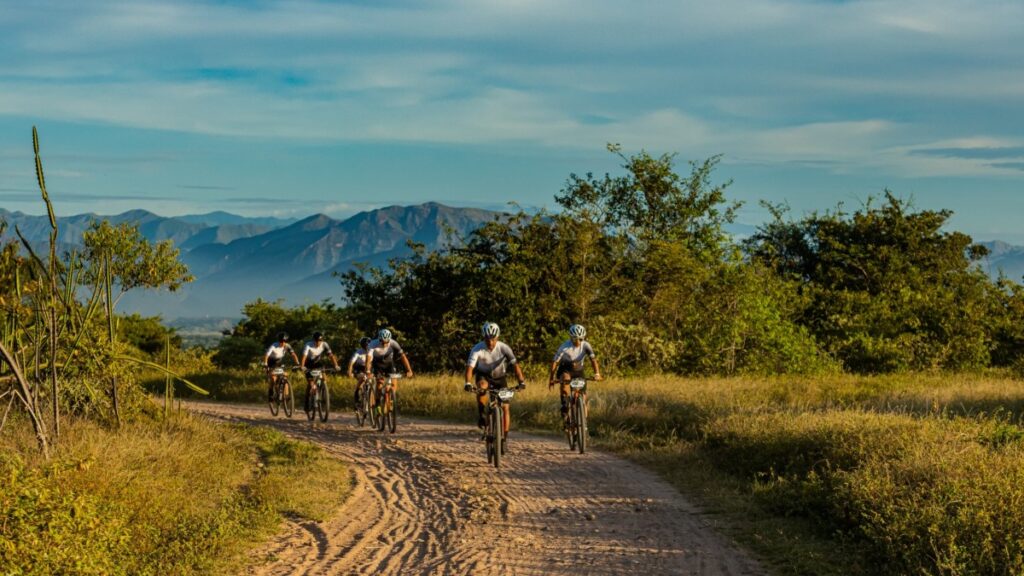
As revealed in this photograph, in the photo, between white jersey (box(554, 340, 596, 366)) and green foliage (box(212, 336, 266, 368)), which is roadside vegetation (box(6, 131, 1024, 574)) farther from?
white jersey (box(554, 340, 596, 366))

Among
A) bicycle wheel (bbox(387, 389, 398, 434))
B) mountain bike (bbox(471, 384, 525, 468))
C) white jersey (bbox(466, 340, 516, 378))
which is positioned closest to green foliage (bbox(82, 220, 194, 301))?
bicycle wheel (bbox(387, 389, 398, 434))

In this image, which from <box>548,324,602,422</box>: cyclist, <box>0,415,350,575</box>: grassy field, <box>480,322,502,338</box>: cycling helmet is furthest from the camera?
<box>548,324,602,422</box>: cyclist

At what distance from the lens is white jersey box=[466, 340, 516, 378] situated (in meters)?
15.4

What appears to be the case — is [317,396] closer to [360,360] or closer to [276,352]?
Answer: [276,352]

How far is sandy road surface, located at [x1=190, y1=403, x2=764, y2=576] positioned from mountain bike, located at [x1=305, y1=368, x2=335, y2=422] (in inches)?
212

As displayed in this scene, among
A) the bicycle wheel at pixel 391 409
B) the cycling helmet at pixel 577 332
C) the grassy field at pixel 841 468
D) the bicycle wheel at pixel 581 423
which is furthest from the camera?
the bicycle wheel at pixel 391 409

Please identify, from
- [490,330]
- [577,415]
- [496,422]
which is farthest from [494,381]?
[577,415]

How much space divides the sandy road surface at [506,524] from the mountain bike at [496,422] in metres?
0.23

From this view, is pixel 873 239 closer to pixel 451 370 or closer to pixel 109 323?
pixel 451 370

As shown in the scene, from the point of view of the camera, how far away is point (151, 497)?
10.7m

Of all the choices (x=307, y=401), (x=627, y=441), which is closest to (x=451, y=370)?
(x=307, y=401)

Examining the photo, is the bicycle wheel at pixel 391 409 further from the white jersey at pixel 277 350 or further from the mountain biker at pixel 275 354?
the white jersey at pixel 277 350

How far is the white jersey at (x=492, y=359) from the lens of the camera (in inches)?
605

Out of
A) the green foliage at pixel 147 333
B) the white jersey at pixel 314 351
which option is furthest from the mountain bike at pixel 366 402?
the green foliage at pixel 147 333
